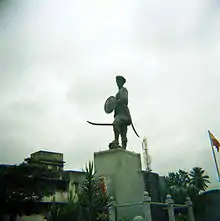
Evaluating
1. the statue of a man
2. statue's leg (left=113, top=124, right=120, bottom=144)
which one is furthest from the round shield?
statue's leg (left=113, top=124, right=120, bottom=144)

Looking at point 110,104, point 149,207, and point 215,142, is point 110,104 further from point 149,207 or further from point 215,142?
point 215,142

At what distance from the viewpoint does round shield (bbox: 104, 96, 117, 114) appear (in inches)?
535

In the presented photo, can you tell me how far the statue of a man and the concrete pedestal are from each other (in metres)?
0.52

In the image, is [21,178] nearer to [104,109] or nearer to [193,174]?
[104,109]

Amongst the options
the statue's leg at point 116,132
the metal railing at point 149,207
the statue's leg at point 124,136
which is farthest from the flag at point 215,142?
the statue's leg at point 116,132

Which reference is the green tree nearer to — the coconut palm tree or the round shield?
the round shield

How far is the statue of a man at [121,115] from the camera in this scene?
42.5ft

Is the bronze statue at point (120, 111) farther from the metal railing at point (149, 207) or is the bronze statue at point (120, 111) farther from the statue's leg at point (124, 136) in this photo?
the metal railing at point (149, 207)

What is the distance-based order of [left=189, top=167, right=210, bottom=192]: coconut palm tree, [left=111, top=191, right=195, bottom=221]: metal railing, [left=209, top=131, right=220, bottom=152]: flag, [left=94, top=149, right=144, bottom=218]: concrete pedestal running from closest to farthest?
[left=111, top=191, right=195, bottom=221]: metal railing
[left=94, top=149, right=144, bottom=218]: concrete pedestal
[left=209, top=131, right=220, bottom=152]: flag
[left=189, top=167, right=210, bottom=192]: coconut palm tree

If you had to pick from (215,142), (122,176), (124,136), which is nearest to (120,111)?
(124,136)

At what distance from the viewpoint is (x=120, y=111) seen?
1335 centimetres

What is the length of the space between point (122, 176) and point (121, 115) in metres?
2.42

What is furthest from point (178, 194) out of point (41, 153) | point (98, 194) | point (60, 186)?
point (41, 153)

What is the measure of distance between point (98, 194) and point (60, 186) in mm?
13575
